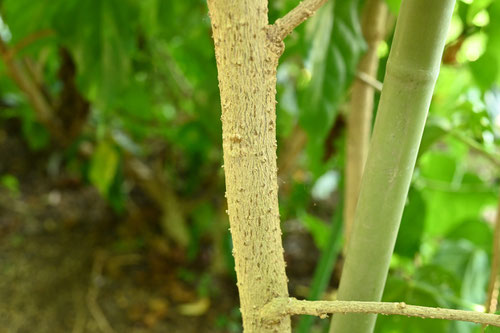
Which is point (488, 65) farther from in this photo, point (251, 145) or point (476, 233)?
point (251, 145)

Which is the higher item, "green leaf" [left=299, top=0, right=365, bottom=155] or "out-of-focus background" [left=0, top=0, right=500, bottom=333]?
"out-of-focus background" [left=0, top=0, right=500, bottom=333]

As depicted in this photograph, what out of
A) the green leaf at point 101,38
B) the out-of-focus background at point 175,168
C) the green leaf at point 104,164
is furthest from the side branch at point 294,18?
the green leaf at point 104,164

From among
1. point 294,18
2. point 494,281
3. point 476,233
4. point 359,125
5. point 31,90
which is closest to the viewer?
point 294,18

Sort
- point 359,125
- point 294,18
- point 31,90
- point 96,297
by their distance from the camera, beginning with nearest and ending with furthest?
point 294,18 < point 359,125 < point 31,90 < point 96,297

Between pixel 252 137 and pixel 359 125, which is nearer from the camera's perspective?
pixel 252 137

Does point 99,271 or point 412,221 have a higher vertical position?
point 99,271

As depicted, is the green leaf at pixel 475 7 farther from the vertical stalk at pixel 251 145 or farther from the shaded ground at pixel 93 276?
the shaded ground at pixel 93 276

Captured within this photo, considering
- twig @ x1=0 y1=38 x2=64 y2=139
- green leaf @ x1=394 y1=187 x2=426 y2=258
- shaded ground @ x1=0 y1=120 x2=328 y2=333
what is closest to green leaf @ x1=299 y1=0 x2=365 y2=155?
green leaf @ x1=394 y1=187 x2=426 y2=258

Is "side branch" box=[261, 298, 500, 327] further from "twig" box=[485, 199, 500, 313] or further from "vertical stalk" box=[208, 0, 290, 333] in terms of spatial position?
"twig" box=[485, 199, 500, 313]

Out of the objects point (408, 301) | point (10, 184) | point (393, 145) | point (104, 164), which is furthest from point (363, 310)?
point (10, 184)
